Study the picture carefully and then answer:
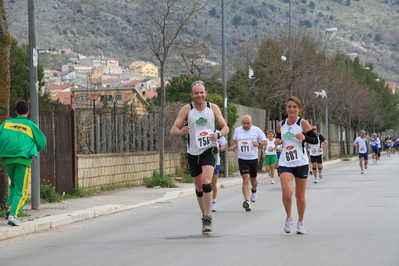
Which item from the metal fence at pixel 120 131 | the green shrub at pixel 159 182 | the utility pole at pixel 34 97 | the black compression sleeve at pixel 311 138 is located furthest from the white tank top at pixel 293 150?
the green shrub at pixel 159 182

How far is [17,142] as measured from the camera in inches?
422

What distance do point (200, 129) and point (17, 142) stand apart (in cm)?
309

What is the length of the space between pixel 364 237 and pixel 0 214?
633cm

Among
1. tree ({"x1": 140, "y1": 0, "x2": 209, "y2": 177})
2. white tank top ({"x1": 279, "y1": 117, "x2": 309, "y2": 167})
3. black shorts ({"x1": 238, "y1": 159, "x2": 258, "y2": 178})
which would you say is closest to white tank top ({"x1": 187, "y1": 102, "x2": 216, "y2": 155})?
white tank top ({"x1": 279, "y1": 117, "x2": 309, "y2": 167})

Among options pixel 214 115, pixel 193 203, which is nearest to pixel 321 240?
pixel 214 115

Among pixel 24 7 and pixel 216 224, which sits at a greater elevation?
pixel 24 7

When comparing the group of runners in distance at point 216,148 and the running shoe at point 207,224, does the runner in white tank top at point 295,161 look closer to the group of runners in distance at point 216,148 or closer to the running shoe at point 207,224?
the group of runners in distance at point 216,148

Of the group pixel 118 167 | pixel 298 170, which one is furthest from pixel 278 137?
pixel 118 167

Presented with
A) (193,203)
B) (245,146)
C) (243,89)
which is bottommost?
(193,203)

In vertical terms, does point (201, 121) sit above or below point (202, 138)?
above

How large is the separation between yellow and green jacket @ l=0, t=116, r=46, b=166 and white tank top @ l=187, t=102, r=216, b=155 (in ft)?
9.19

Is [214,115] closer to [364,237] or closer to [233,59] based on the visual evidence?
[364,237]

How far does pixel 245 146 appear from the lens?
45.9ft

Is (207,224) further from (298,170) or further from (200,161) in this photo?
(298,170)
